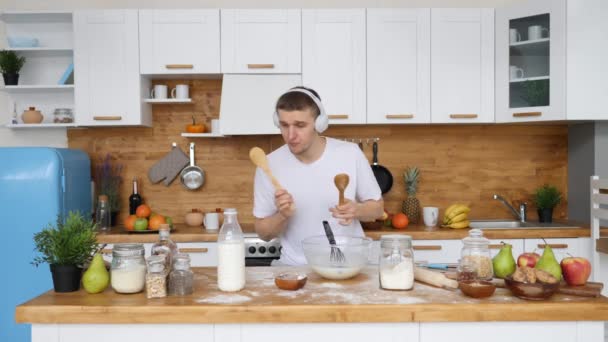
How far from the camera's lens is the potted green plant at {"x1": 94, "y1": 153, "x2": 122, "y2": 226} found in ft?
13.1

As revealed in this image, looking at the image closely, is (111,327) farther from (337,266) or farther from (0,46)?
(0,46)

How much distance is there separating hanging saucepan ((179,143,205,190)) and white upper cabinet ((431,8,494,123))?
1.80 m

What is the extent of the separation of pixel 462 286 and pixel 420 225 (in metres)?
2.38

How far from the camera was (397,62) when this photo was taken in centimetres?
378

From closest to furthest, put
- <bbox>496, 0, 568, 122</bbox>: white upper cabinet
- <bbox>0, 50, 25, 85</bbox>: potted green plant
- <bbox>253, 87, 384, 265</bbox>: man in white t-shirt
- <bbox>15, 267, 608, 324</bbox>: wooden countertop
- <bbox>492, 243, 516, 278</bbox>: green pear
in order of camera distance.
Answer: <bbox>15, 267, 608, 324</bbox>: wooden countertop, <bbox>492, 243, 516, 278</bbox>: green pear, <bbox>253, 87, 384, 265</bbox>: man in white t-shirt, <bbox>496, 0, 568, 122</bbox>: white upper cabinet, <bbox>0, 50, 25, 85</bbox>: potted green plant

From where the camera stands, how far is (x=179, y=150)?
415 cm

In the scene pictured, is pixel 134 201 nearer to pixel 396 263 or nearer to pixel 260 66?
pixel 260 66

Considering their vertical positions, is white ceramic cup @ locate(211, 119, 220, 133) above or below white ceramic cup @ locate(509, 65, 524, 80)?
below

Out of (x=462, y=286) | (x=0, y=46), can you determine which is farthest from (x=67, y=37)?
(x=462, y=286)

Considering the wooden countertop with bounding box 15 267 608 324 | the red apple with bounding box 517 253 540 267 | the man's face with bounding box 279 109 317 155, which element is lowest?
the wooden countertop with bounding box 15 267 608 324

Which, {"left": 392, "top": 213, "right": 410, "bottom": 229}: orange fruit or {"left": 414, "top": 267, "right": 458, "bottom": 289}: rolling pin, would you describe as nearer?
{"left": 414, "top": 267, "right": 458, "bottom": 289}: rolling pin

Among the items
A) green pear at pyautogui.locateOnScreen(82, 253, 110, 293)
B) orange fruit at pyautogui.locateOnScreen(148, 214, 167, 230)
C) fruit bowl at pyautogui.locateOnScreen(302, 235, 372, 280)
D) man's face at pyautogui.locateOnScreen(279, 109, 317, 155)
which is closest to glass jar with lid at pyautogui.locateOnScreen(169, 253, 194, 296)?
green pear at pyautogui.locateOnScreen(82, 253, 110, 293)

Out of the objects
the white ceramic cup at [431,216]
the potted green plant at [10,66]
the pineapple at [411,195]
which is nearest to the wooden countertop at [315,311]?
the white ceramic cup at [431,216]

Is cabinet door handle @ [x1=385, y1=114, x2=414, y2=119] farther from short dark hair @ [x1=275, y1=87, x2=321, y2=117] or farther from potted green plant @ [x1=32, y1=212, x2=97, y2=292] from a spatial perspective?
potted green plant @ [x1=32, y1=212, x2=97, y2=292]
